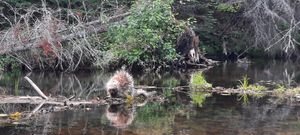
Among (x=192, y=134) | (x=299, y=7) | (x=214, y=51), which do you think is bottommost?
(x=192, y=134)

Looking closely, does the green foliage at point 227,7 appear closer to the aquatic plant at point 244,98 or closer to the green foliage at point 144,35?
the green foliage at point 144,35

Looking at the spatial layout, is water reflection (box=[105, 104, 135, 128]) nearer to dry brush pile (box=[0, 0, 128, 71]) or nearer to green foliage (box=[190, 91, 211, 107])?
green foliage (box=[190, 91, 211, 107])

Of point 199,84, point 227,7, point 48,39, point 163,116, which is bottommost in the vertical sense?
point 163,116

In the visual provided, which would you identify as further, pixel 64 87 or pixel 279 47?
pixel 279 47

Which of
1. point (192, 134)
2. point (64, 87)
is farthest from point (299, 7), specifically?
point (192, 134)

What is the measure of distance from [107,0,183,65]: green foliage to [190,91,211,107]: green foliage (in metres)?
6.70

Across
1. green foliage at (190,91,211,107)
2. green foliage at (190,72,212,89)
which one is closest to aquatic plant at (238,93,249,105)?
green foliage at (190,91,211,107)

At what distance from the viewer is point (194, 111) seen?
12.9 metres

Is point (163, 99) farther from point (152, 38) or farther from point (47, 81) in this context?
point (152, 38)

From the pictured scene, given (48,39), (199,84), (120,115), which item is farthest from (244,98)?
(48,39)

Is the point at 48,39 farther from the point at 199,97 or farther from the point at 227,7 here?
the point at 227,7

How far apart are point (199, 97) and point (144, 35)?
314 inches

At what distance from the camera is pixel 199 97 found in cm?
1552

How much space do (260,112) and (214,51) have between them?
20.9 metres
